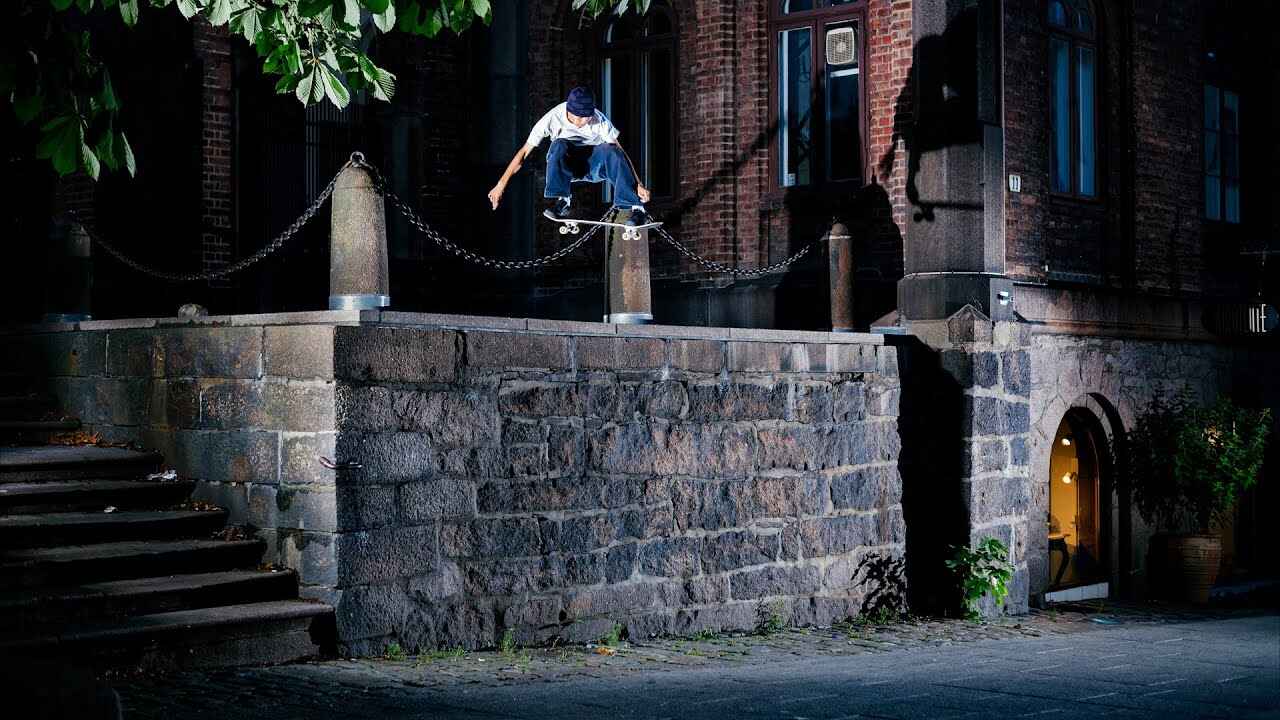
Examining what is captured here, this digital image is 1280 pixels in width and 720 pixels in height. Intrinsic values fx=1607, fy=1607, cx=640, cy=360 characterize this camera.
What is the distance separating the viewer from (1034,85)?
15.7m

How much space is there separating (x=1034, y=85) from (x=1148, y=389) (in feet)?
11.3

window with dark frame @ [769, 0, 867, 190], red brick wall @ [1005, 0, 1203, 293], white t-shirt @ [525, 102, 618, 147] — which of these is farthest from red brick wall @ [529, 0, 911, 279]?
white t-shirt @ [525, 102, 618, 147]

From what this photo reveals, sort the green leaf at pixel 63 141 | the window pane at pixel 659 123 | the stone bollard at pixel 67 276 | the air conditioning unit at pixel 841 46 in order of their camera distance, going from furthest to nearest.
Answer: the window pane at pixel 659 123, the air conditioning unit at pixel 841 46, the stone bollard at pixel 67 276, the green leaf at pixel 63 141

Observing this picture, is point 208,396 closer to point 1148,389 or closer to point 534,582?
point 534,582

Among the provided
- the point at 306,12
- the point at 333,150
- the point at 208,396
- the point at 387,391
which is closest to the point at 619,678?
the point at 387,391

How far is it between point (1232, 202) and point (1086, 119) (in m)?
3.31

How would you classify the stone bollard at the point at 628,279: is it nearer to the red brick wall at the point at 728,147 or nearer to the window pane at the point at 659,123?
the red brick wall at the point at 728,147

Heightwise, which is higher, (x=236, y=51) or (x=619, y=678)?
(x=236, y=51)

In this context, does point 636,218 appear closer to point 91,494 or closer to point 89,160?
point 91,494

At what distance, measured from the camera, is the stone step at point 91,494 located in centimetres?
936

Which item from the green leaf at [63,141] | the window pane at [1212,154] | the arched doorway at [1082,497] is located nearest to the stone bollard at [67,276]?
the green leaf at [63,141]

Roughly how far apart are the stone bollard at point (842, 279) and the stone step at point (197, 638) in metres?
5.40

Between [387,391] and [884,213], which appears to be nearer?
[387,391]

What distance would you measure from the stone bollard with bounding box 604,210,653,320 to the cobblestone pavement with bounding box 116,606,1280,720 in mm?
2277
